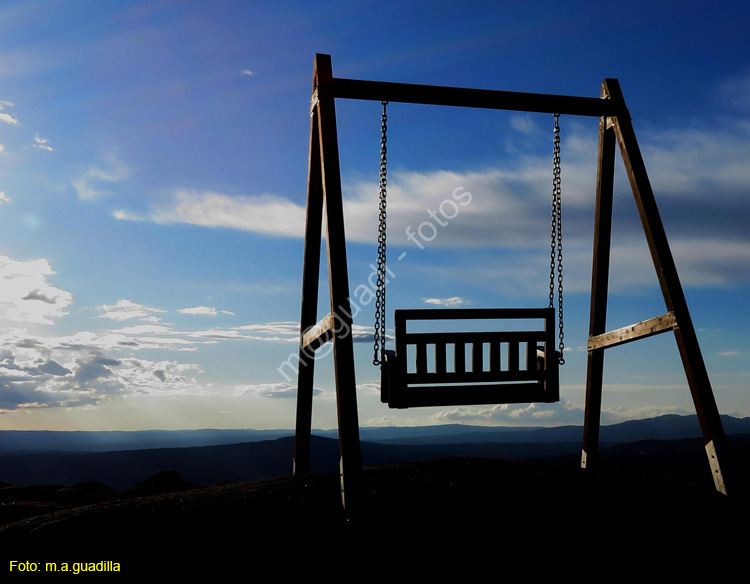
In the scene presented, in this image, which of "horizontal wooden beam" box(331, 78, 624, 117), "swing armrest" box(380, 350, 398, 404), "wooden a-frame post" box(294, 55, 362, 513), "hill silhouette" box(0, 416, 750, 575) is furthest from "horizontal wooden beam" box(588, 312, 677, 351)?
"wooden a-frame post" box(294, 55, 362, 513)

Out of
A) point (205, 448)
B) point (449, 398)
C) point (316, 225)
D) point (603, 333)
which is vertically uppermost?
point (316, 225)

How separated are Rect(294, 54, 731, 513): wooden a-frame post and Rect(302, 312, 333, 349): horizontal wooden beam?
0.04 feet

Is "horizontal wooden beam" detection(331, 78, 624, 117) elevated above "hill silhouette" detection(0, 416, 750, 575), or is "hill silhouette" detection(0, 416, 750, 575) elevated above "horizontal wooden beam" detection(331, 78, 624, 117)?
"horizontal wooden beam" detection(331, 78, 624, 117)

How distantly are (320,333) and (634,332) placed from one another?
362 cm

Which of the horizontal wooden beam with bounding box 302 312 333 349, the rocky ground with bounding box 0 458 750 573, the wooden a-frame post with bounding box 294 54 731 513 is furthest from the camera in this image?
the horizontal wooden beam with bounding box 302 312 333 349

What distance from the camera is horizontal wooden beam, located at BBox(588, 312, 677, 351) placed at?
23.5ft

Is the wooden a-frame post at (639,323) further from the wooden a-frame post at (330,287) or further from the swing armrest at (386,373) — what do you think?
the wooden a-frame post at (330,287)

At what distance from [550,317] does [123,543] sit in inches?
196

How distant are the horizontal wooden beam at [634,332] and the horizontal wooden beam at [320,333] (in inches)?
137

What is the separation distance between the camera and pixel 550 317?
7750 millimetres

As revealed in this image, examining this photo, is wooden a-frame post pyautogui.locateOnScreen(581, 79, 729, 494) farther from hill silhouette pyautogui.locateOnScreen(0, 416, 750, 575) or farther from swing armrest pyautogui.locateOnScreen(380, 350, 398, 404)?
swing armrest pyautogui.locateOnScreen(380, 350, 398, 404)

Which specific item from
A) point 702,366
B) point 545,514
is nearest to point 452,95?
point 702,366

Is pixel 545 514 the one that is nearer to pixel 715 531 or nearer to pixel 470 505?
pixel 470 505

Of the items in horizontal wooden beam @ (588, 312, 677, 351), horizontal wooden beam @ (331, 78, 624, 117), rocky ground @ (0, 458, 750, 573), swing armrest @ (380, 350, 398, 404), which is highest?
horizontal wooden beam @ (331, 78, 624, 117)
